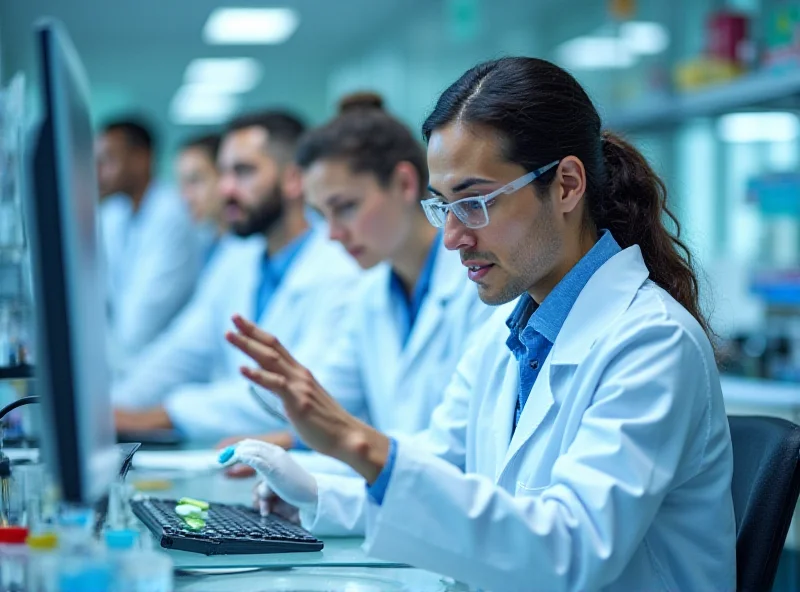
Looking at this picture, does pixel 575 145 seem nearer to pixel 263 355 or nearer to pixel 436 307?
pixel 263 355

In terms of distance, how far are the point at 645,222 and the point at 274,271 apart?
1934 millimetres

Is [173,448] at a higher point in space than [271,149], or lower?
lower

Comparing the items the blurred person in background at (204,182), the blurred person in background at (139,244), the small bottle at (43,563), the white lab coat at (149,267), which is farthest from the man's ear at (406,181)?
the blurred person in background at (204,182)

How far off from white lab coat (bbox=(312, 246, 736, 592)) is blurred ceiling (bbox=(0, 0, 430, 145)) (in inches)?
255

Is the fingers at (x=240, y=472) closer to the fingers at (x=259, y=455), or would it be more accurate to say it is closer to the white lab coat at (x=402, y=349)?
the white lab coat at (x=402, y=349)

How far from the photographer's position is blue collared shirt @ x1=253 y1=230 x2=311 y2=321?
3268 millimetres

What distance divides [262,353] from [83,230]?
266 mm

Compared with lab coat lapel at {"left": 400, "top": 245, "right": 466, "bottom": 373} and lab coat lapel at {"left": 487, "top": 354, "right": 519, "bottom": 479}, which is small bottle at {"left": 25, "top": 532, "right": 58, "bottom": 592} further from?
lab coat lapel at {"left": 400, "top": 245, "right": 466, "bottom": 373}

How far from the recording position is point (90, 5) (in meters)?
7.87

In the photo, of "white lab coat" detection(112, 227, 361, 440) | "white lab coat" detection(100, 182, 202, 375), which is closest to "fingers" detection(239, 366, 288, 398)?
"white lab coat" detection(112, 227, 361, 440)

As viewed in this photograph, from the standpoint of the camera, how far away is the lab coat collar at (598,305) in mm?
1361

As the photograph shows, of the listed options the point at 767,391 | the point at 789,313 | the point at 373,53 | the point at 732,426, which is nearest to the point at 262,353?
the point at 732,426

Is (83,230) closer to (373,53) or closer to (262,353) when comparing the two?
(262,353)

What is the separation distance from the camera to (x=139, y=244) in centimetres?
507
